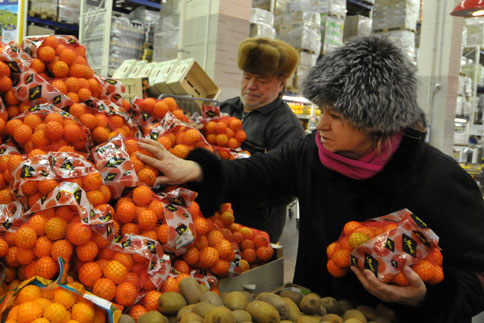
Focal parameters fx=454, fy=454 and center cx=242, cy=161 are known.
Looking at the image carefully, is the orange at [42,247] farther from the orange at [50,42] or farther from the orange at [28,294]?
the orange at [50,42]

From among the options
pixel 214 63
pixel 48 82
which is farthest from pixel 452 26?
pixel 48 82

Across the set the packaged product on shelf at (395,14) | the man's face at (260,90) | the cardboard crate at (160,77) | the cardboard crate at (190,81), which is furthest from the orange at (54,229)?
the packaged product on shelf at (395,14)

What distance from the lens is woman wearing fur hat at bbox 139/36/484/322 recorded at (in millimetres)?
1276

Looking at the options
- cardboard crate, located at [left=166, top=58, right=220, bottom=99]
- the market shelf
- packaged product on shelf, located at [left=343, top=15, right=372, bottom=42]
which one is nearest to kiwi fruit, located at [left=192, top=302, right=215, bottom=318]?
cardboard crate, located at [left=166, top=58, right=220, bottom=99]

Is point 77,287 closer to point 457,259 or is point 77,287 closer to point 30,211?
point 30,211

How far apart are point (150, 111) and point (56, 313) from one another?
101cm

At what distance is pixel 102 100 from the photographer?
177cm

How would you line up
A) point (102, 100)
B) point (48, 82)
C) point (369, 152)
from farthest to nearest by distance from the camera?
1. point (102, 100)
2. point (48, 82)
3. point (369, 152)

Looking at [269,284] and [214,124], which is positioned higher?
[214,124]

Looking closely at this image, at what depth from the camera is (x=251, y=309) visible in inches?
45.7

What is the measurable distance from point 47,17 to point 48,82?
14.6 ft

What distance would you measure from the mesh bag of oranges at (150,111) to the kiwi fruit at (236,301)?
0.87 meters

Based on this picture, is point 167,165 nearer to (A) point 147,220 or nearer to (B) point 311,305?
(A) point 147,220

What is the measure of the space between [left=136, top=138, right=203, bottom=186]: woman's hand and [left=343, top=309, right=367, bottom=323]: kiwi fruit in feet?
2.28
